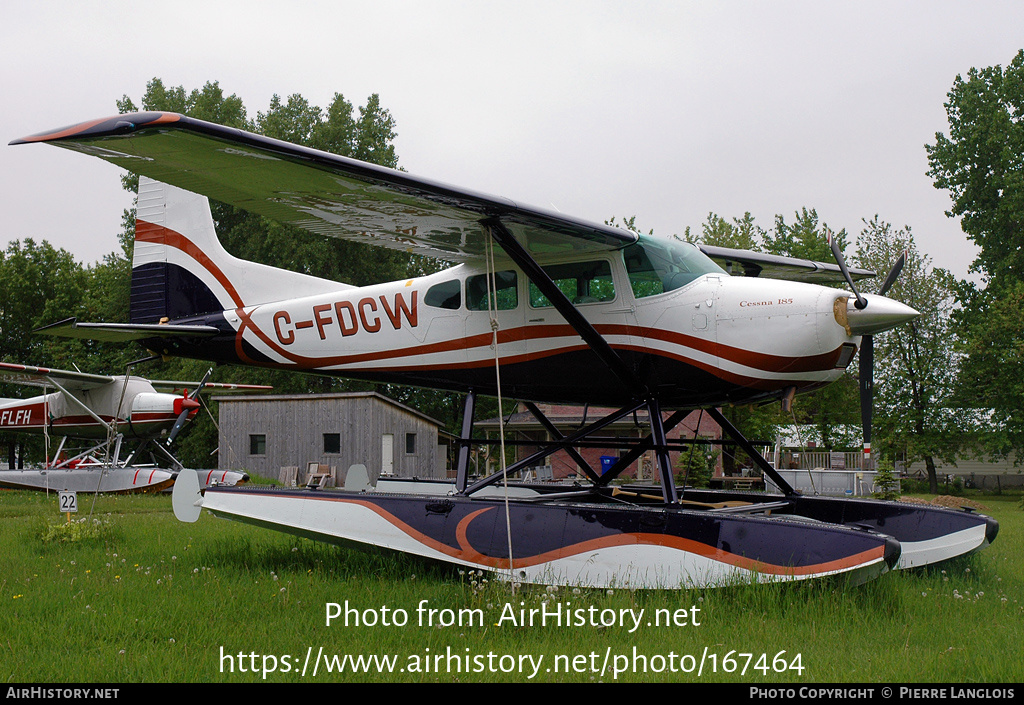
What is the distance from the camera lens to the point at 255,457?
2612 centimetres

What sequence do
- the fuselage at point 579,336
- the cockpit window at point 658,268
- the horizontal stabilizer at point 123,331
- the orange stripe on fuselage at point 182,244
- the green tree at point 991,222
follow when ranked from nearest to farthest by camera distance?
1. the fuselage at point 579,336
2. the cockpit window at point 658,268
3. the horizontal stabilizer at point 123,331
4. the orange stripe on fuselage at point 182,244
5. the green tree at point 991,222

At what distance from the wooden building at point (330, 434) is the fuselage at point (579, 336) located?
16.0 meters

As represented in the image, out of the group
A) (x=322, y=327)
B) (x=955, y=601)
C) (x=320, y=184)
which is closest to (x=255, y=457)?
(x=322, y=327)

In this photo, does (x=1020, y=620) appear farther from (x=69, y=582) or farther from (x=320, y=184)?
A: (x=69, y=582)

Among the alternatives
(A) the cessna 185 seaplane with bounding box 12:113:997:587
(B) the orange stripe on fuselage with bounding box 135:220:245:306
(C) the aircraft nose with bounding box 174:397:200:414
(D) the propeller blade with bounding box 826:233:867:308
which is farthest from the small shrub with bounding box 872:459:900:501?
(C) the aircraft nose with bounding box 174:397:200:414

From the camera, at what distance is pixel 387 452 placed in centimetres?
2498

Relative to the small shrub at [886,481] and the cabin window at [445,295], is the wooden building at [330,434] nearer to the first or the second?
the small shrub at [886,481]

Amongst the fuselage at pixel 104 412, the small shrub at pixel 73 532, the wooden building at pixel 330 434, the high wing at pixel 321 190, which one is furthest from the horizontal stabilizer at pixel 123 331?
the wooden building at pixel 330 434

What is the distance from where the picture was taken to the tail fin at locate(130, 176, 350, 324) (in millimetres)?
9258

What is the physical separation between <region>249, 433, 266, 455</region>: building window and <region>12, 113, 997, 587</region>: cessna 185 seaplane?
710 inches

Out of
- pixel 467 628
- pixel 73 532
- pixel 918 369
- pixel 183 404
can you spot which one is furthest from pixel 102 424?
Result: pixel 918 369

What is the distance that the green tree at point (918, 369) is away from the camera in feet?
108

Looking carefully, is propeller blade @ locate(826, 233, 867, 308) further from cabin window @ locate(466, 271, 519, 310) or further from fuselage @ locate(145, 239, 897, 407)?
cabin window @ locate(466, 271, 519, 310)

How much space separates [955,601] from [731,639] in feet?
7.44
